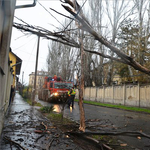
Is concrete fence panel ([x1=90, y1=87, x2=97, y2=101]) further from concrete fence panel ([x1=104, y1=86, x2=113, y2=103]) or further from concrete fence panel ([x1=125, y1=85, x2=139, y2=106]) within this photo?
concrete fence panel ([x1=125, y1=85, x2=139, y2=106])

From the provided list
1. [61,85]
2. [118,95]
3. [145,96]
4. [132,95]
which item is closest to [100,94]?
[118,95]

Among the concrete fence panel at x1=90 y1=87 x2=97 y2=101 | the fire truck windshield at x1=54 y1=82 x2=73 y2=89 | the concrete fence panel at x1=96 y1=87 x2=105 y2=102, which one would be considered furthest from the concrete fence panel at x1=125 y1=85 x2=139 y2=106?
the concrete fence panel at x1=90 y1=87 x2=97 y2=101

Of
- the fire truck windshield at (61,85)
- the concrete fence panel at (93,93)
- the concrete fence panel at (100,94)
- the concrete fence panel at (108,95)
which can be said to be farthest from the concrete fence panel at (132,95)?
the concrete fence panel at (93,93)

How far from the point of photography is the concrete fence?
16.3 m

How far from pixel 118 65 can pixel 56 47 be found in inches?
475

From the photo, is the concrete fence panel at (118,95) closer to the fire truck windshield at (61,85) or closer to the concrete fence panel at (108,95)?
the concrete fence panel at (108,95)

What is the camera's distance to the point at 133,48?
19.1 meters

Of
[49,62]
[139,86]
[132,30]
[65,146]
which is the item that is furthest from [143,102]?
[49,62]

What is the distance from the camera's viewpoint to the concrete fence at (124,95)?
53.4ft

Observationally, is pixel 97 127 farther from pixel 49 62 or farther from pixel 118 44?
pixel 49 62

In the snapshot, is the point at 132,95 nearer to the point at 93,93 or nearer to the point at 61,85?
the point at 61,85

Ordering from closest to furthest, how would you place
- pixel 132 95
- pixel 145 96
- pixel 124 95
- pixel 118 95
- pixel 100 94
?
pixel 145 96 → pixel 132 95 → pixel 124 95 → pixel 118 95 → pixel 100 94

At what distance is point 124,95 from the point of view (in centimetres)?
1905

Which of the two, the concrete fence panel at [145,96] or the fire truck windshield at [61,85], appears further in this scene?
the fire truck windshield at [61,85]
